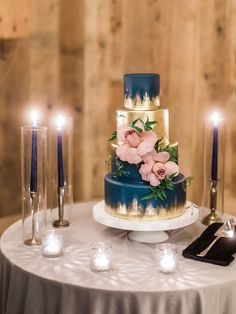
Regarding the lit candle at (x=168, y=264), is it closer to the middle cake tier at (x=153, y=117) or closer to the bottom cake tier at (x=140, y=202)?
the bottom cake tier at (x=140, y=202)

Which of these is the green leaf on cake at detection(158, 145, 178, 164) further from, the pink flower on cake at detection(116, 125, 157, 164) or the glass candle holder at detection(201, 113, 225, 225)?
the glass candle holder at detection(201, 113, 225, 225)

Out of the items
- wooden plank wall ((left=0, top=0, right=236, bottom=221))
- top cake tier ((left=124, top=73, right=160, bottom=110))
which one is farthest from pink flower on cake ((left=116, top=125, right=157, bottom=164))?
wooden plank wall ((left=0, top=0, right=236, bottom=221))

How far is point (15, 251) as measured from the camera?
1594mm

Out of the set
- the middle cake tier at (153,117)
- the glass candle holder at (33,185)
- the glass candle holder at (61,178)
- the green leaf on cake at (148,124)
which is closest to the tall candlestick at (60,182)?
the glass candle holder at (61,178)

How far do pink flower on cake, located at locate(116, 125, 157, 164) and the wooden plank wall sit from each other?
122cm

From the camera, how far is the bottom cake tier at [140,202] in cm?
163

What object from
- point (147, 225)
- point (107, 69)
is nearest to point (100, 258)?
point (147, 225)

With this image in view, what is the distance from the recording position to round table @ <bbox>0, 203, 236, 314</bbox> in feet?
4.42

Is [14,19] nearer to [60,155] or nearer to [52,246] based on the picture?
[60,155]

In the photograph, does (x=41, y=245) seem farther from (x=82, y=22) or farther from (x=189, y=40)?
(x=189, y=40)

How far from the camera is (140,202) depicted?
163 cm

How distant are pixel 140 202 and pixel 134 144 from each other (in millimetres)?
174

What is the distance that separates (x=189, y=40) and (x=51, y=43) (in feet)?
2.46

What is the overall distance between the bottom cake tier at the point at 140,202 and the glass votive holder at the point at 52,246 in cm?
21
